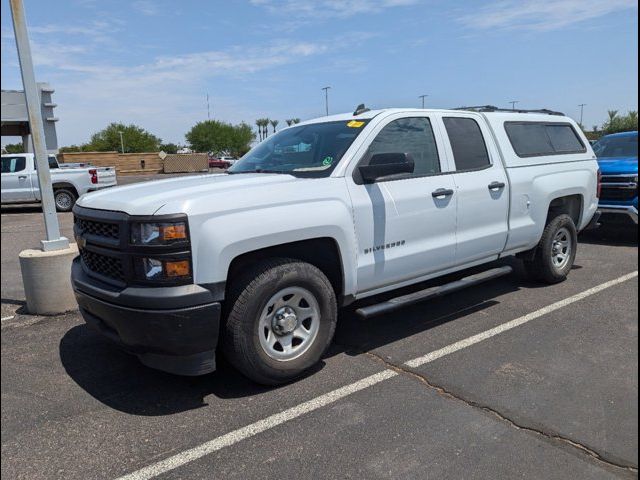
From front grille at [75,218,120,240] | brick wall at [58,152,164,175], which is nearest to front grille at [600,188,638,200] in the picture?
front grille at [75,218,120,240]

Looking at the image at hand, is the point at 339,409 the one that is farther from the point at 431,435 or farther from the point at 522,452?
the point at 522,452

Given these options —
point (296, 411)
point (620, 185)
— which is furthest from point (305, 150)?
point (620, 185)

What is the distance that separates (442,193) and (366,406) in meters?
2.04

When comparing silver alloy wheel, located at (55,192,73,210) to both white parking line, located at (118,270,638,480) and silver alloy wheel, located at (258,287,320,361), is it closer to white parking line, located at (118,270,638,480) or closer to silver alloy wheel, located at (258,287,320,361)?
silver alloy wheel, located at (258,287,320,361)

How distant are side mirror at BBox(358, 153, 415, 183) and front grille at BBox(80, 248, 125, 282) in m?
1.89

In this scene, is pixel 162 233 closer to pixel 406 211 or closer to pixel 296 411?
pixel 296 411

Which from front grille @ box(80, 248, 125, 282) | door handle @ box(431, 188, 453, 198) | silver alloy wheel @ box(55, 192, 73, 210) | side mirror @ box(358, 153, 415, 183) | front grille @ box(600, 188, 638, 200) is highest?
side mirror @ box(358, 153, 415, 183)

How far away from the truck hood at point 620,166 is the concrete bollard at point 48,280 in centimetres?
809

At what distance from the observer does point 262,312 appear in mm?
3529

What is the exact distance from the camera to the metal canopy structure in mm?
3497

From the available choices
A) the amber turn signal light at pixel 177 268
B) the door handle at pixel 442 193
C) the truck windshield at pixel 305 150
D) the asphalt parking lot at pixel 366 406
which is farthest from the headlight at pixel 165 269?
the door handle at pixel 442 193

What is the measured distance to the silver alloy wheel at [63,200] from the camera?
611 inches

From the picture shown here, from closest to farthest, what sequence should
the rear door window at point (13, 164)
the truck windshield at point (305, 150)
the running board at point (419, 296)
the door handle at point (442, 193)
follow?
the running board at point (419, 296)
the truck windshield at point (305, 150)
the door handle at point (442, 193)
the rear door window at point (13, 164)

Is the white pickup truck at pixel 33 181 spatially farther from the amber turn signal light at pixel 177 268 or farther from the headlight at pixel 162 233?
the amber turn signal light at pixel 177 268
